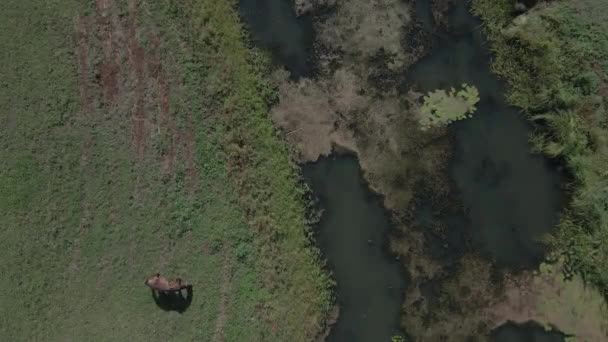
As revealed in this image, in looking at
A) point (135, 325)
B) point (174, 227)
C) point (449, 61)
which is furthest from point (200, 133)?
point (449, 61)

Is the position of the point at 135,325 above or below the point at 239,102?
below

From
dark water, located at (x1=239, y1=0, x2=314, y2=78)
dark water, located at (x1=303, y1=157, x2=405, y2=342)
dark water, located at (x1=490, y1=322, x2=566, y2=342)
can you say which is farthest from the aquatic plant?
dark water, located at (x1=490, y1=322, x2=566, y2=342)

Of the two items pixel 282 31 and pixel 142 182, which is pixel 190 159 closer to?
pixel 142 182

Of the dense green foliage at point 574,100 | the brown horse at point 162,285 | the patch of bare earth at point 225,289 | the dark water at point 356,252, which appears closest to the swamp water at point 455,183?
the dark water at point 356,252

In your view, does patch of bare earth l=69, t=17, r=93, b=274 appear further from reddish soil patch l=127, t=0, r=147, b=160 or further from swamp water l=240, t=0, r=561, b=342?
swamp water l=240, t=0, r=561, b=342

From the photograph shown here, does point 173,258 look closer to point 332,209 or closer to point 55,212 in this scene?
point 55,212

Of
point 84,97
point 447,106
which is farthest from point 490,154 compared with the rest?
point 84,97
